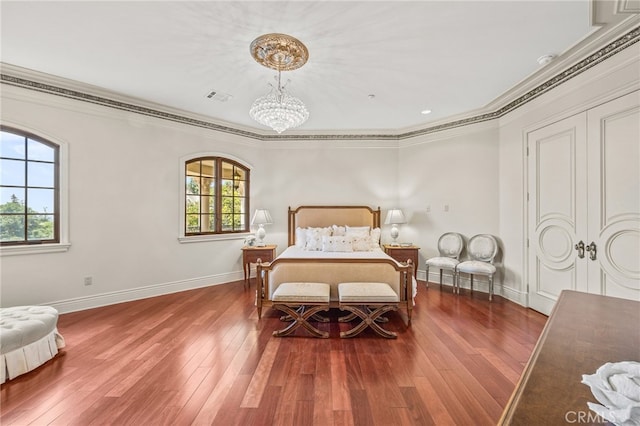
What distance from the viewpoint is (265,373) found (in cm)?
220

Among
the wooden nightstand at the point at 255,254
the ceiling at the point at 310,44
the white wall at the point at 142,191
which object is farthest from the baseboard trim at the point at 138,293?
the ceiling at the point at 310,44

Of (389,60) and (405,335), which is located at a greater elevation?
(389,60)

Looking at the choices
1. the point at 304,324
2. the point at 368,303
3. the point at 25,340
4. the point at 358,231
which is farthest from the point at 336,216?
the point at 25,340

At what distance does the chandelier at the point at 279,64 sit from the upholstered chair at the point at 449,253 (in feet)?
10.4

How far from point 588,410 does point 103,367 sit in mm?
3044

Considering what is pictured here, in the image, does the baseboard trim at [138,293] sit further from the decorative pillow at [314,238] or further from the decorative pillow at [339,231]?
the decorative pillow at [339,231]

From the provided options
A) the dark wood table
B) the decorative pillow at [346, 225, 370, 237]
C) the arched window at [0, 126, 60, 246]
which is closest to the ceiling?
the arched window at [0, 126, 60, 246]

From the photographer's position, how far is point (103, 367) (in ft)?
7.48

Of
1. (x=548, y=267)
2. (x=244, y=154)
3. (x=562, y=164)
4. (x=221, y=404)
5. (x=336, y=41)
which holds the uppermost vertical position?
(x=336, y=41)

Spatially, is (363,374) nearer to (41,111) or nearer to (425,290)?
(425,290)

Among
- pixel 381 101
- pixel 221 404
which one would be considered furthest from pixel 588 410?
pixel 381 101

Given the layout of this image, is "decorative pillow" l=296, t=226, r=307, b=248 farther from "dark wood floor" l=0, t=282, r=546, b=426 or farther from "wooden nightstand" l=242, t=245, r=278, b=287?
"dark wood floor" l=0, t=282, r=546, b=426

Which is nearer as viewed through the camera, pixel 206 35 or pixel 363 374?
pixel 363 374

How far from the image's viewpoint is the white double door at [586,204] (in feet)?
8.07
